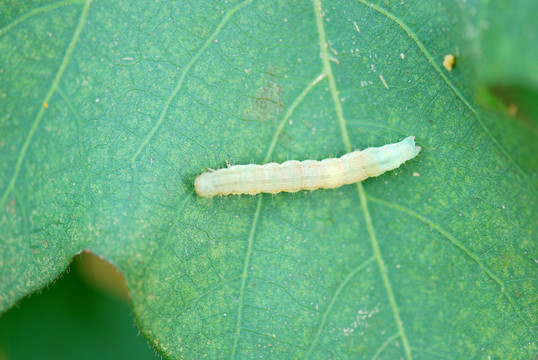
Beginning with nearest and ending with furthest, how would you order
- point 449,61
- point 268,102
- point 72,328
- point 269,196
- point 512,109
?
point 512,109 < point 449,61 < point 268,102 < point 269,196 < point 72,328

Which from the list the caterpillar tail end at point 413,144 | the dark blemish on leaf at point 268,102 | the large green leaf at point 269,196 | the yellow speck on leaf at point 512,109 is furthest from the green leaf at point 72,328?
the yellow speck on leaf at point 512,109

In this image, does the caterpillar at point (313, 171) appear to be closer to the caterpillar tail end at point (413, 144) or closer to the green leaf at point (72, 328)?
the caterpillar tail end at point (413, 144)

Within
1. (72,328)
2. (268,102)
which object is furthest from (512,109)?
(72,328)

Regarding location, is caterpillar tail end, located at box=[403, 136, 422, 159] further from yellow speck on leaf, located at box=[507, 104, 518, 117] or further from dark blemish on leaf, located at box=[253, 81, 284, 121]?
dark blemish on leaf, located at box=[253, 81, 284, 121]

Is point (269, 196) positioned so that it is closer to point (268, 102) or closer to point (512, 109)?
point (268, 102)

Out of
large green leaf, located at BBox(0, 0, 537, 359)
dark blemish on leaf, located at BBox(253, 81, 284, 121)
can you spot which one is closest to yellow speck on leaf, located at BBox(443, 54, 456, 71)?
large green leaf, located at BBox(0, 0, 537, 359)

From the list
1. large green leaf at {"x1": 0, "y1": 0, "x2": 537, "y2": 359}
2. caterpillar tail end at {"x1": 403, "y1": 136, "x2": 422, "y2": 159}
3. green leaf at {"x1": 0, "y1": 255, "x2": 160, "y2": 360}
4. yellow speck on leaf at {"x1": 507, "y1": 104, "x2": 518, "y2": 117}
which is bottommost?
green leaf at {"x1": 0, "y1": 255, "x2": 160, "y2": 360}
